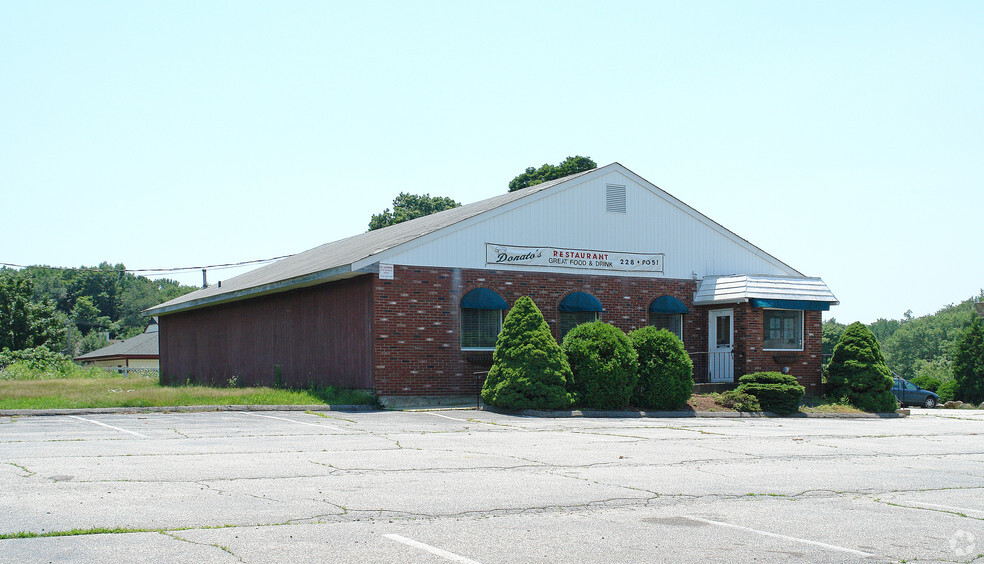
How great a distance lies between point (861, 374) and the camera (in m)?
25.5

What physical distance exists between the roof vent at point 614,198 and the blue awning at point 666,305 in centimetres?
292

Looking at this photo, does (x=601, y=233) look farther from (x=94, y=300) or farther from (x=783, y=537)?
(x=94, y=300)

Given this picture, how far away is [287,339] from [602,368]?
10.8 meters

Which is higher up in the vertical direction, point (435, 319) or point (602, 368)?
point (435, 319)

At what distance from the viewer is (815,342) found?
2766 centimetres

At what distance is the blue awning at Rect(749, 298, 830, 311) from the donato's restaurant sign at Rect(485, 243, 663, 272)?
3006 mm

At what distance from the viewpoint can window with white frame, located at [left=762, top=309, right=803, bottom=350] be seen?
27.2 meters

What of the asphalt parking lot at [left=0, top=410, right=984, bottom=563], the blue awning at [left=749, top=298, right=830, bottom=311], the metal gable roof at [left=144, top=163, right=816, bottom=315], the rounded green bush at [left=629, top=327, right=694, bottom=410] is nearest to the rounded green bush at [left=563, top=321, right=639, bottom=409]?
the rounded green bush at [left=629, top=327, right=694, bottom=410]

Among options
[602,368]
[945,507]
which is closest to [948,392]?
[602,368]

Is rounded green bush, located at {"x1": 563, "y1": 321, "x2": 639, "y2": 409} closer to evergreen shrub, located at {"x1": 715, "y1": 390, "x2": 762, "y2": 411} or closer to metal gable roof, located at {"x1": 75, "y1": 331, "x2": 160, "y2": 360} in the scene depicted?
evergreen shrub, located at {"x1": 715, "y1": 390, "x2": 762, "y2": 411}

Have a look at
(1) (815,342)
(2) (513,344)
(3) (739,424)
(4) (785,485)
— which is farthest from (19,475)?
(1) (815,342)

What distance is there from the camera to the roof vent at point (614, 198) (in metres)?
26.9

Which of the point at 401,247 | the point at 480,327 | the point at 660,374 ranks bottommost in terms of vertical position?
the point at 660,374

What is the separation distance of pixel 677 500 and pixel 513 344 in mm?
12574
